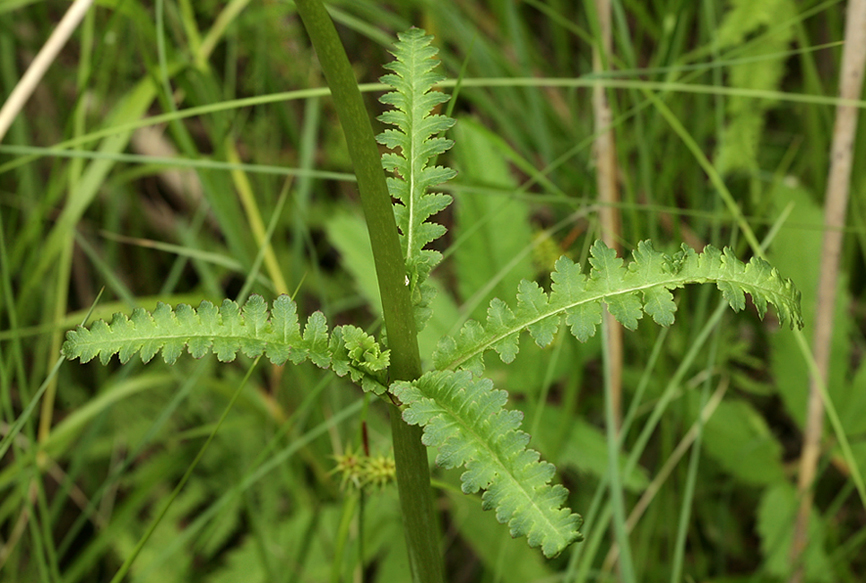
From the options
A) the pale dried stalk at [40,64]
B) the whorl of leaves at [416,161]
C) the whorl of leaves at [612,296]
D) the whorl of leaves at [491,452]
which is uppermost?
the pale dried stalk at [40,64]

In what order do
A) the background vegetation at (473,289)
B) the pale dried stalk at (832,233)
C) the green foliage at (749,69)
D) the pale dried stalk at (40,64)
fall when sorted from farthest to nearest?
the green foliage at (749,69) → the background vegetation at (473,289) → the pale dried stalk at (832,233) → the pale dried stalk at (40,64)

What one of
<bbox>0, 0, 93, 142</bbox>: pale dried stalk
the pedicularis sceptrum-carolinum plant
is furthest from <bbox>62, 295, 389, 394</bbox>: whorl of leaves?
<bbox>0, 0, 93, 142</bbox>: pale dried stalk

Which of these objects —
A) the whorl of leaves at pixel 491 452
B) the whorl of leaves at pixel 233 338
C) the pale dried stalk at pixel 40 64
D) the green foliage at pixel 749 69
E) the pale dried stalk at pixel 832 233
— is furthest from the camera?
the green foliage at pixel 749 69

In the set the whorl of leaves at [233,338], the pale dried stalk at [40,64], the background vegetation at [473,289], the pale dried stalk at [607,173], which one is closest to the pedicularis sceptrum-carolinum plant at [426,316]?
the whorl of leaves at [233,338]

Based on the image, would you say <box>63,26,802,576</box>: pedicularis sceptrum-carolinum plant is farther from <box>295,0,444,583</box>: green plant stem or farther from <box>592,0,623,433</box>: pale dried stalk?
<box>592,0,623,433</box>: pale dried stalk

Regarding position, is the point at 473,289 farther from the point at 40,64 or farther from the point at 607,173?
the point at 40,64

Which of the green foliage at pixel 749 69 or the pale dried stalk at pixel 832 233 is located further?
the green foliage at pixel 749 69

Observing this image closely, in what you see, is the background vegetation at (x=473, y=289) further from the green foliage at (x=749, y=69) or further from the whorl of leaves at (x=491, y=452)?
the whorl of leaves at (x=491, y=452)
